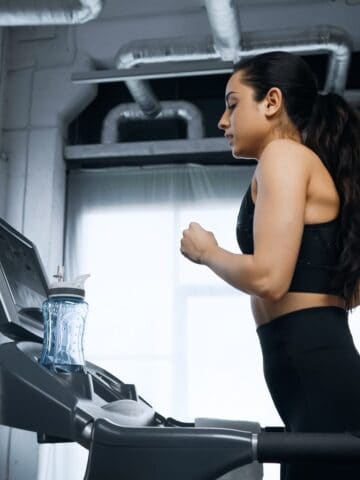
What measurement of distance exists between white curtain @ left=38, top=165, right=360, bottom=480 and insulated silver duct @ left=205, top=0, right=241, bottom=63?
31.5 inches

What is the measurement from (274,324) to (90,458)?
1.09 ft

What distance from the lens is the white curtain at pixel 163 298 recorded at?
13.2 ft

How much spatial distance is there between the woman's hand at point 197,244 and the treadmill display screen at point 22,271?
1.17 ft

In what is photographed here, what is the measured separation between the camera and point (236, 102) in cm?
120

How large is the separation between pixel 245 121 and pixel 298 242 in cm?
26

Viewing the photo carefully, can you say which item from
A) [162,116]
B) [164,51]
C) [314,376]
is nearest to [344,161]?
[314,376]

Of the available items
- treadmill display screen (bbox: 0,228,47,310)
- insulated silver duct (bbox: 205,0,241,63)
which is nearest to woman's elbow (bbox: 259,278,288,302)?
treadmill display screen (bbox: 0,228,47,310)

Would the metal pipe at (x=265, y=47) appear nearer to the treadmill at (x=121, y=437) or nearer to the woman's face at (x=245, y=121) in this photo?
the woman's face at (x=245, y=121)

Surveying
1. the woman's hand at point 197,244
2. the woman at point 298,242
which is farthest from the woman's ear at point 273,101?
the woman's hand at point 197,244

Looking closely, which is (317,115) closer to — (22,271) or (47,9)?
(22,271)

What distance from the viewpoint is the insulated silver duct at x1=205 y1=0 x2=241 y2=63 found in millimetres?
3432

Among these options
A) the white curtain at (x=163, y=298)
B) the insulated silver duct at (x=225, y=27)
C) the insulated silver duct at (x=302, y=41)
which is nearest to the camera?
the insulated silver duct at (x=225, y=27)

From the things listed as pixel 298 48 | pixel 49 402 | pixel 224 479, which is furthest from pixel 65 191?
pixel 49 402

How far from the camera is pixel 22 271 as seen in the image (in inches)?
55.2
